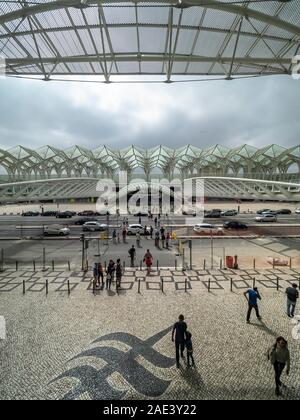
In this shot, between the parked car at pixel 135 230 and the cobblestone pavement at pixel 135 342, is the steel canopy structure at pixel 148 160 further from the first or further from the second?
the cobblestone pavement at pixel 135 342

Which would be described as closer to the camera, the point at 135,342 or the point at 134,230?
the point at 135,342

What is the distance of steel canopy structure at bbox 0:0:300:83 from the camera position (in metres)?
8.84

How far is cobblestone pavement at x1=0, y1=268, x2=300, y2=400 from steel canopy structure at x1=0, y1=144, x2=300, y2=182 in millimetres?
72513

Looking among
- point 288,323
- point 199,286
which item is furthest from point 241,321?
point 199,286

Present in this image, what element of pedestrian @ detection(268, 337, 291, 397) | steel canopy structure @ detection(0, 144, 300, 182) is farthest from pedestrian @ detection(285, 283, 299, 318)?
steel canopy structure @ detection(0, 144, 300, 182)

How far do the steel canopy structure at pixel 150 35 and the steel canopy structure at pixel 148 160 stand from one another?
6919cm

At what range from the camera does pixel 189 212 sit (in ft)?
157

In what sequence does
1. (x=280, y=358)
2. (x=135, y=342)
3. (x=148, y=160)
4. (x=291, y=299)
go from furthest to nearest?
(x=148, y=160) < (x=291, y=299) < (x=135, y=342) < (x=280, y=358)

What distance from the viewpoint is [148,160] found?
100062 mm

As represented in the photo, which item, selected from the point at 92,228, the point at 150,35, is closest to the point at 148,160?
the point at 92,228

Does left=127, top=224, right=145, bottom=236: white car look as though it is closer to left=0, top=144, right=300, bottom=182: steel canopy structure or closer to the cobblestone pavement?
the cobblestone pavement

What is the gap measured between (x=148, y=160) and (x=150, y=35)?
295 ft

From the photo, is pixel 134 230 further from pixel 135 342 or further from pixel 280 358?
pixel 280 358

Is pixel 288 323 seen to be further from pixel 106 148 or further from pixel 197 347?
pixel 106 148
